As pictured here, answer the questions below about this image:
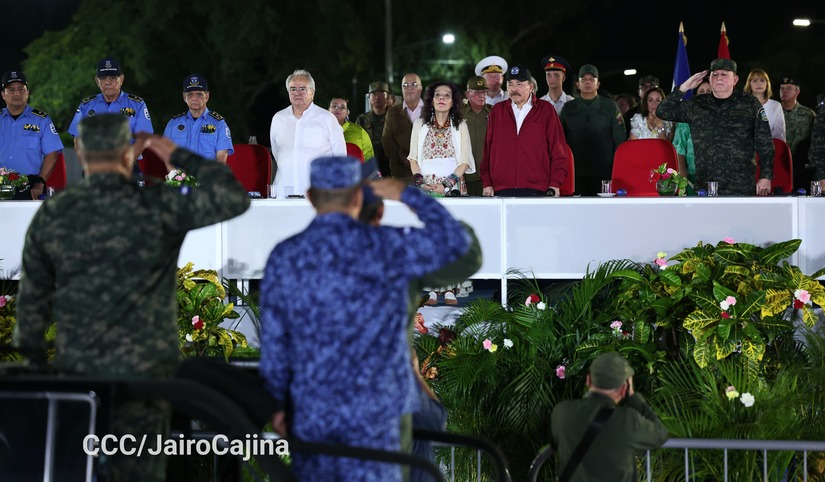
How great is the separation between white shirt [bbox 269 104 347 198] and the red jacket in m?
1.25

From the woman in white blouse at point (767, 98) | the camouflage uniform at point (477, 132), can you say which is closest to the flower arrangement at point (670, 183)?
the camouflage uniform at point (477, 132)

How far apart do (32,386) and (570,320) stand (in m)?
4.79

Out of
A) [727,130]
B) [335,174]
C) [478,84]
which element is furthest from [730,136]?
[335,174]

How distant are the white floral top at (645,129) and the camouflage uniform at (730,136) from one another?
5.60 ft

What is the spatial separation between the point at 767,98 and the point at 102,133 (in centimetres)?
862

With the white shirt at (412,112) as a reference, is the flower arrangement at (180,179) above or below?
below

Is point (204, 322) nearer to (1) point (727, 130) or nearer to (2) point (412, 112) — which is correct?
(2) point (412, 112)

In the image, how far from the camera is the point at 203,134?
10.4 metres

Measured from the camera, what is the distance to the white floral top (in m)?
11.4

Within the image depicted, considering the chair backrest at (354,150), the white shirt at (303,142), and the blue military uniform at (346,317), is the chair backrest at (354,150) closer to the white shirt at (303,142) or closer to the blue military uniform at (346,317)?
the white shirt at (303,142)

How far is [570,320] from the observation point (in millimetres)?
8375

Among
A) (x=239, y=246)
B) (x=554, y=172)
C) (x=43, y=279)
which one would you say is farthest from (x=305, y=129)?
(x=43, y=279)

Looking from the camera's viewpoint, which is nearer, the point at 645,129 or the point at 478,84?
the point at 478,84

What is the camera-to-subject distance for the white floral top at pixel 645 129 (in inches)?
448
